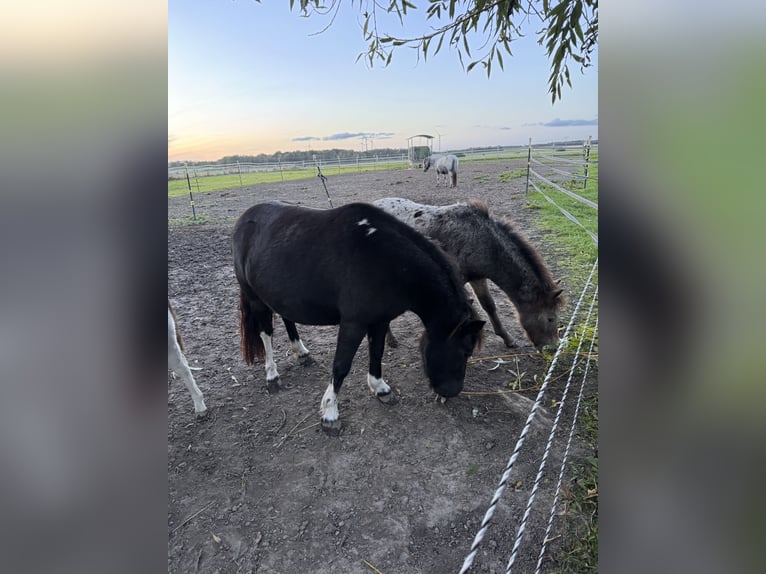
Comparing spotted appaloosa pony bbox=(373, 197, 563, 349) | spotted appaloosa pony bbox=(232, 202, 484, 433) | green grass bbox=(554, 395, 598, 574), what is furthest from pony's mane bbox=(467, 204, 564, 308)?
green grass bbox=(554, 395, 598, 574)

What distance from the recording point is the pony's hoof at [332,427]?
9.06 ft

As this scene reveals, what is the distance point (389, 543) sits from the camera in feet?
6.49

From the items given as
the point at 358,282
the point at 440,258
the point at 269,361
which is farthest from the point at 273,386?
the point at 440,258

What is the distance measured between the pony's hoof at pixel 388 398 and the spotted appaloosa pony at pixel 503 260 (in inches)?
51.4

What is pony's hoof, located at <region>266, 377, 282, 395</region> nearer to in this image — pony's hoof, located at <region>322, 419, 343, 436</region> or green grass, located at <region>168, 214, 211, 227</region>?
pony's hoof, located at <region>322, 419, 343, 436</region>

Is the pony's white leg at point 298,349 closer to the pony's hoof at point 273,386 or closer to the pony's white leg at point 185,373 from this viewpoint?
the pony's hoof at point 273,386

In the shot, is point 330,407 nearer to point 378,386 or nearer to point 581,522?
point 378,386

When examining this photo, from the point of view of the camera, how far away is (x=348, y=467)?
2.47 metres

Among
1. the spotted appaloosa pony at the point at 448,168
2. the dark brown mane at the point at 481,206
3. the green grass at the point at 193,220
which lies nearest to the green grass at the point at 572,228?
the dark brown mane at the point at 481,206

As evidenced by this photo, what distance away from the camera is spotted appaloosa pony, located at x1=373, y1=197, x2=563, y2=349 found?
3.43 m

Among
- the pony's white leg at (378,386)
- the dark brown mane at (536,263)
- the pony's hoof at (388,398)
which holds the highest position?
the dark brown mane at (536,263)
